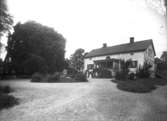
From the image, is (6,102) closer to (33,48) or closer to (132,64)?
(33,48)

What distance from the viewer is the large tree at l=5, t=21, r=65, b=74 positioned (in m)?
13.3

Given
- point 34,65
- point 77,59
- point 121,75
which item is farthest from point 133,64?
point 77,59

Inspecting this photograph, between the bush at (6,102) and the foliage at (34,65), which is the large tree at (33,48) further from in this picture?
the bush at (6,102)

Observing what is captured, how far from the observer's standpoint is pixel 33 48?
13961 mm

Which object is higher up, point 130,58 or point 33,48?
point 33,48

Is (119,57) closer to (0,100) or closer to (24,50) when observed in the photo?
(24,50)

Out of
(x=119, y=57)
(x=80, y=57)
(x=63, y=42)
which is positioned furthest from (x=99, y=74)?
(x=80, y=57)

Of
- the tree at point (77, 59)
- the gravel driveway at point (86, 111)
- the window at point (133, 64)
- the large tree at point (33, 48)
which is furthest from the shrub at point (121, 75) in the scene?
the tree at point (77, 59)

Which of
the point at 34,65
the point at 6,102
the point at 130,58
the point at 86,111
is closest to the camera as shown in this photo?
the point at 86,111

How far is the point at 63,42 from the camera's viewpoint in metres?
16.1

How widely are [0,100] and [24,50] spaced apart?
38.3 feet

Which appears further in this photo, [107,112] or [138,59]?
[138,59]

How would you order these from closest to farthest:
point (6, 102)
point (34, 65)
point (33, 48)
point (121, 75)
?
point (6, 102) < point (121, 75) < point (33, 48) < point (34, 65)

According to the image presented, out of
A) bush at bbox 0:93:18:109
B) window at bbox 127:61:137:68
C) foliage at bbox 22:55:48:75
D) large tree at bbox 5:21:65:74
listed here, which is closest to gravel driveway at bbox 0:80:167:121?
bush at bbox 0:93:18:109
